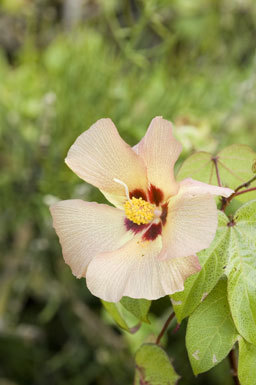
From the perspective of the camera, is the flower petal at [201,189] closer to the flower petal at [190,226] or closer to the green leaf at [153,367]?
the flower petal at [190,226]

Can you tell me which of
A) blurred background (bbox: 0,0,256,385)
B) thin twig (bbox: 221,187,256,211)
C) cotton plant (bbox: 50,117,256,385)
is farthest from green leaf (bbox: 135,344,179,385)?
blurred background (bbox: 0,0,256,385)

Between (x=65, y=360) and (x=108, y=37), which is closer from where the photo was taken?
(x=65, y=360)

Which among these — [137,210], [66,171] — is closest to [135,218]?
[137,210]

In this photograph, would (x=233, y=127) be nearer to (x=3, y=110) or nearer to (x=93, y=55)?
(x=93, y=55)

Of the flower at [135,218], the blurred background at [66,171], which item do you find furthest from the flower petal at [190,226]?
the blurred background at [66,171]

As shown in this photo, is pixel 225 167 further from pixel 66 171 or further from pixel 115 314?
pixel 66 171

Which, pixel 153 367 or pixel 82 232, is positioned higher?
pixel 82 232

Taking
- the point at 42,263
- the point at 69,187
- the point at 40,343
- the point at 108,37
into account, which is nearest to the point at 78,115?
the point at 69,187
